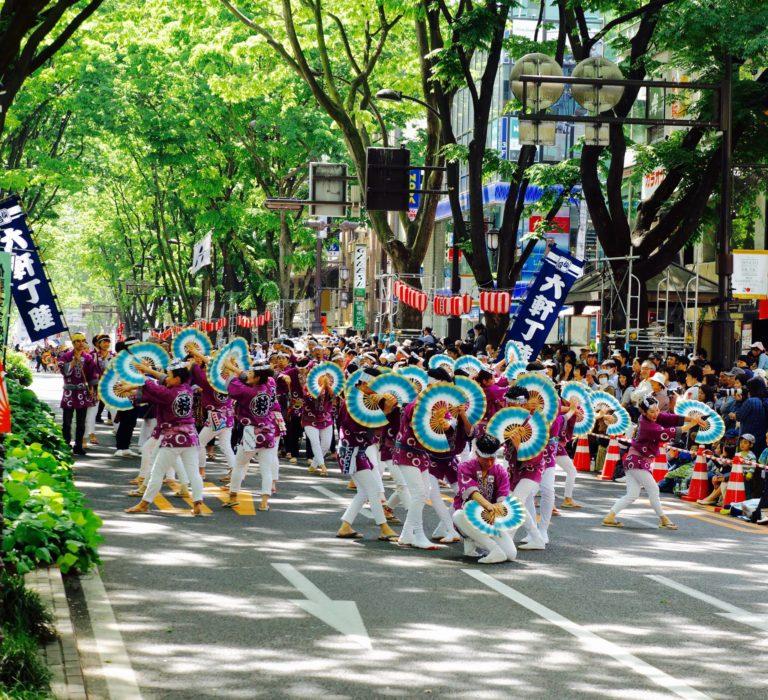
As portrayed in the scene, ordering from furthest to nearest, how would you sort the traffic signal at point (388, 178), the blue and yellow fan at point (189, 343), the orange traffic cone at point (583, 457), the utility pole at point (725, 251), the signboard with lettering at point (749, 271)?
the traffic signal at point (388, 178) → the signboard with lettering at point (749, 271) → the orange traffic cone at point (583, 457) → the utility pole at point (725, 251) → the blue and yellow fan at point (189, 343)

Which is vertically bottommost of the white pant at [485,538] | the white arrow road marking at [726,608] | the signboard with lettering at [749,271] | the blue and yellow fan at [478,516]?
the white arrow road marking at [726,608]

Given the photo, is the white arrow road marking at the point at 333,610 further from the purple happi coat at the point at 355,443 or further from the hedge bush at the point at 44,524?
the purple happi coat at the point at 355,443

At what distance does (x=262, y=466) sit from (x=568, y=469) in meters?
4.16

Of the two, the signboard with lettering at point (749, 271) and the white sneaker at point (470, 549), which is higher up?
the signboard with lettering at point (749, 271)

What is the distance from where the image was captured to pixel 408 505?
13.3 m

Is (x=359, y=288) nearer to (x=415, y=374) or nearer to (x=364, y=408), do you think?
(x=415, y=374)

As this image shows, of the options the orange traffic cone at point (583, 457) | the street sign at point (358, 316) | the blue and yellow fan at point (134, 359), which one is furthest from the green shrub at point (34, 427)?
the street sign at point (358, 316)

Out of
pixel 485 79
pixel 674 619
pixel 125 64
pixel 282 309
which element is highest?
pixel 125 64

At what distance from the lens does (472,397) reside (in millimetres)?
13391

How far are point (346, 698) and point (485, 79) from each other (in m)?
20.2

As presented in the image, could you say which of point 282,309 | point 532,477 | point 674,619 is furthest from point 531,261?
point 674,619

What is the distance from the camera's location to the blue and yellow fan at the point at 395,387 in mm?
13906

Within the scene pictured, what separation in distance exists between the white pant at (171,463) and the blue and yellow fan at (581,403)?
5.01m

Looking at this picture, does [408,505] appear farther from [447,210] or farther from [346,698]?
[447,210]
